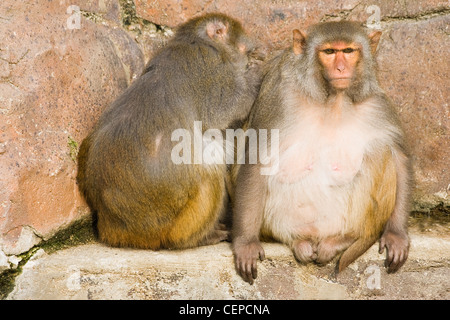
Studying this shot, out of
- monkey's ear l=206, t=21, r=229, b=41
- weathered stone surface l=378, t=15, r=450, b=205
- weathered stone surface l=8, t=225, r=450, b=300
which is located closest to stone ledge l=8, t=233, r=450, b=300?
weathered stone surface l=8, t=225, r=450, b=300

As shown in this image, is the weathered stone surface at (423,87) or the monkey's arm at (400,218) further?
the weathered stone surface at (423,87)

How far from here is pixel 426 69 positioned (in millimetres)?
5309

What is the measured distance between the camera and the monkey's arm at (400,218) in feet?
15.2

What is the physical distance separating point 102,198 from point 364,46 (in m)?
2.15

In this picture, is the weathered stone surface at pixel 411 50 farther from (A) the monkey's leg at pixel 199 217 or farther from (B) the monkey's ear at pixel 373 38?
(A) the monkey's leg at pixel 199 217

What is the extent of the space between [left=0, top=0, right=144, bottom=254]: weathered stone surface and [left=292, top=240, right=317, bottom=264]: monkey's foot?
167 cm

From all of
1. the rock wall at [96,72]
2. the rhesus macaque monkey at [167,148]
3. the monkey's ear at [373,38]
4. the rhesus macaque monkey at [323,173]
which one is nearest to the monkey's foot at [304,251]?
the rhesus macaque monkey at [323,173]

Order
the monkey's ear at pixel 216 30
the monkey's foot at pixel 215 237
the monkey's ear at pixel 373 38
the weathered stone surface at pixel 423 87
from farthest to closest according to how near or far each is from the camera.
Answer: the weathered stone surface at pixel 423 87, the monkey's ear at pixel 216 30, the monkey's foot at pixel 215 237, the monkey's ear at pixel 373 38

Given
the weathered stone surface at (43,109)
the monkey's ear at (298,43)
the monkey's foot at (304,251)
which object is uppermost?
the monkey's ear at (298,43)

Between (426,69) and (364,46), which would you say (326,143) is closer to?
(364,46)

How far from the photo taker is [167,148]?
15.1 feet

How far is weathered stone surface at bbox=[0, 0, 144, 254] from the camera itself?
4.31 meters

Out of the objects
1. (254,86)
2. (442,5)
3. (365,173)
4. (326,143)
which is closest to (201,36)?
(254,86)

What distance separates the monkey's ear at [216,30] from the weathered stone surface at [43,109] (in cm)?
88
